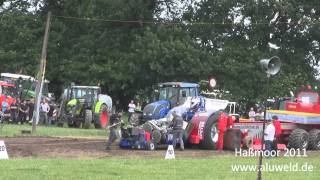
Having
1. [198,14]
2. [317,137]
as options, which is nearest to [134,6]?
[198,14]

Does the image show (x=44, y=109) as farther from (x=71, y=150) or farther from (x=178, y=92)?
(x=71, y=150)

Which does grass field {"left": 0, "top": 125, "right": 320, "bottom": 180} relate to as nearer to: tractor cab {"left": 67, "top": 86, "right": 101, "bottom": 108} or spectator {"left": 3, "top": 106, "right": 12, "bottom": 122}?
spectator {"left": 3, "top": 106, "right": 12, "bottom": 122}

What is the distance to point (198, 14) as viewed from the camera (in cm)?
5000

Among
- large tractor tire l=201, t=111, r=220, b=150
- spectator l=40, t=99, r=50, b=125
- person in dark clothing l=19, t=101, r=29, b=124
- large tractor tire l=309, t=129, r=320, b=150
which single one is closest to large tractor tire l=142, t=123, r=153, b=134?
large tractor tire l=201, t=111, r=220, b=150

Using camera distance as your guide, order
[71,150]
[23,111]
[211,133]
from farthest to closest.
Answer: [23,111]
[211,133]
[71,150]

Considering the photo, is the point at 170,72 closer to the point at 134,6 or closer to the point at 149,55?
the point at 149,55

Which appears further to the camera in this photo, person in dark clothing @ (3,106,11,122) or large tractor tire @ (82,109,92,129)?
large tractor tire @ (82,109,92,129)

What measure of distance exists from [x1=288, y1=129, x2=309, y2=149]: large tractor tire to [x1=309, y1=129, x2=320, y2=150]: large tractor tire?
1.78 ft

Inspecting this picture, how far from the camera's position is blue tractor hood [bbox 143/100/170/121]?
1035 inches

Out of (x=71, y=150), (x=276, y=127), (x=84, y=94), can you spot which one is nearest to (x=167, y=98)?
(x=276, y=127)

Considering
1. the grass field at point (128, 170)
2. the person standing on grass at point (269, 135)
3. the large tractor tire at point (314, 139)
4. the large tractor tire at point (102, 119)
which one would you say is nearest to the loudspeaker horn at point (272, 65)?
the grass field at point (128, 170)

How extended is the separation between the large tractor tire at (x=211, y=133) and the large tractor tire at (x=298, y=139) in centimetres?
304

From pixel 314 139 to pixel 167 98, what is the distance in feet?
20.6

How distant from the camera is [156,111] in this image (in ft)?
86.5
